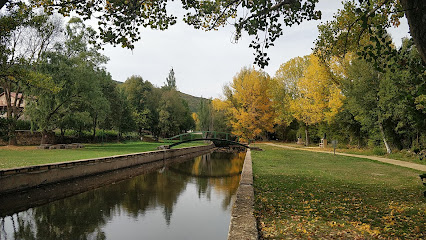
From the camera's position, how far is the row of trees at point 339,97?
531 inches

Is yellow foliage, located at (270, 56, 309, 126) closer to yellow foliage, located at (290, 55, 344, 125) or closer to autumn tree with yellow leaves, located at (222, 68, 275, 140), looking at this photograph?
autumn tree with yellow leaves, located at (222, 68, 275, 140)

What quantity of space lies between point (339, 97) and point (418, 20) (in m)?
26.5

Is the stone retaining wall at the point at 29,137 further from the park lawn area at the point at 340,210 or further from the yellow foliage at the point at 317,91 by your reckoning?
the yellow foliage at the point at 317,91

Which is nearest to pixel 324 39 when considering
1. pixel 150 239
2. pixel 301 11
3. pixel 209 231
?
pixel 301 11

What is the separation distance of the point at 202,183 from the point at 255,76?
2042 cm

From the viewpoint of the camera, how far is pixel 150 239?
732cm

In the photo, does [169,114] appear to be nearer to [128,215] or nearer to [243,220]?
[128,215]

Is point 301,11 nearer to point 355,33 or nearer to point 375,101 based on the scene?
point 355,33

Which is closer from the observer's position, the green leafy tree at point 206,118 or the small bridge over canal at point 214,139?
the small bridge over canal at point 214,139

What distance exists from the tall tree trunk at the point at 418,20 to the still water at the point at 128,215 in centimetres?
610

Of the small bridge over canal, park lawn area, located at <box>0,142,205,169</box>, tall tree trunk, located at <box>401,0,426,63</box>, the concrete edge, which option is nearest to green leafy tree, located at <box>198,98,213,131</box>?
the small bridge over canal

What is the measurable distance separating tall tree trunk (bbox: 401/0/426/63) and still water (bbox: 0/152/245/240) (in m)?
6.10

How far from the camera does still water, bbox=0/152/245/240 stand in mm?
7656

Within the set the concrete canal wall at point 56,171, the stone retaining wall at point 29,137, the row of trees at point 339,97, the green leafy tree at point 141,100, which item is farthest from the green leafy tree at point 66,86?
the green leafy tree at point 141,100
